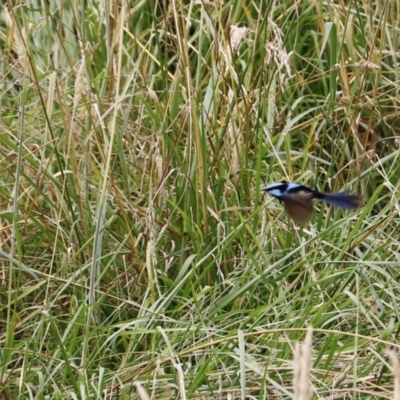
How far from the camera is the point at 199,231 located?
2412 millimetres

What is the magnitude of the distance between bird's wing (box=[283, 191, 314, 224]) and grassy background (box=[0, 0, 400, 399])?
11.7 inches

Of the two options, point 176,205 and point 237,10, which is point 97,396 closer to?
point 176,205

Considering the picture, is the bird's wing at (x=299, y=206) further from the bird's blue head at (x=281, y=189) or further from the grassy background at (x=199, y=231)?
the grassy background at (x=199, y=231)

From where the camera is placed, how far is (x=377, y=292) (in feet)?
7.54

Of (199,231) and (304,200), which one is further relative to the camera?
(199,231)

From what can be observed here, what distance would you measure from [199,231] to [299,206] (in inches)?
27.0

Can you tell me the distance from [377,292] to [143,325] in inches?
20.8

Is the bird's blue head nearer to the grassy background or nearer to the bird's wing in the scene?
the bird's wing

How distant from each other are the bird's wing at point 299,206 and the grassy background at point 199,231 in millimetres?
298

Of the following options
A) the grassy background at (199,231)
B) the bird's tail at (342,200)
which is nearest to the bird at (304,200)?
the bird's tail at (342,200)

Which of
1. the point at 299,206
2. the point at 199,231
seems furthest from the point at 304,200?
the point at 199,231

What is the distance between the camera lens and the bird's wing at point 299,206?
1.75m

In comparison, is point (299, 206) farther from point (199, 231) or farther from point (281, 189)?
point (199, 231)

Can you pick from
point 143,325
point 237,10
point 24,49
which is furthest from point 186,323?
point 237,10
